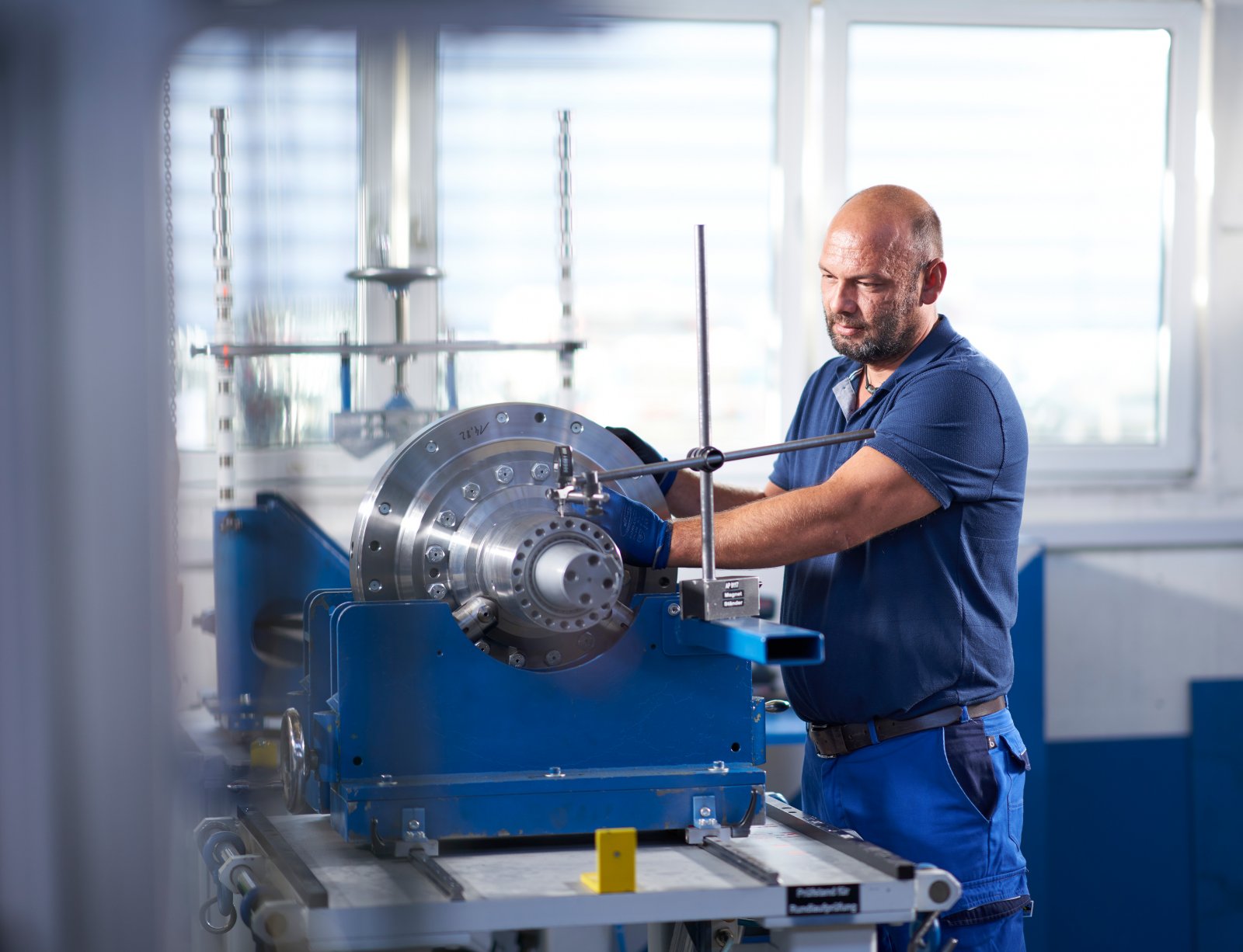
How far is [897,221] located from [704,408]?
1.85 feet

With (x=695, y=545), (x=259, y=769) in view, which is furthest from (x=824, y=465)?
(x=259, y=769)

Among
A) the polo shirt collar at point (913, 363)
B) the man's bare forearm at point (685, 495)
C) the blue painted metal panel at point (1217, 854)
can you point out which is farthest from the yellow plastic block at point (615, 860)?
the blue painted metal panel at point (1217, 854)

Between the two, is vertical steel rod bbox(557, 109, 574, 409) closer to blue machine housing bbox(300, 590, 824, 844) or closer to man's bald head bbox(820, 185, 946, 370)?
man's bald head bbox(820, 185, 946, 370)

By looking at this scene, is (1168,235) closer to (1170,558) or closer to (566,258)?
(1170,558)

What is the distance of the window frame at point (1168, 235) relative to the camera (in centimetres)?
315

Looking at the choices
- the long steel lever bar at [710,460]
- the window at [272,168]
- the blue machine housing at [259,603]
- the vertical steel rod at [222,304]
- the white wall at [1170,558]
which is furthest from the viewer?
the white wall at [1170,558]

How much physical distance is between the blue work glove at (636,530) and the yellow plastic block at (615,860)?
293mm

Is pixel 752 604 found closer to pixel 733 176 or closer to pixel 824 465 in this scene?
pixel 824 465

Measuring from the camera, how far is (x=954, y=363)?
1687 millimetres

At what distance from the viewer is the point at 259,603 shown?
1.83 meters

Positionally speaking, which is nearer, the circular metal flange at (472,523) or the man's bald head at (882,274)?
the circular metal flange at (472,523)

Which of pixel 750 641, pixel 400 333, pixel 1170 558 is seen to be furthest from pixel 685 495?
pixel 1170 558

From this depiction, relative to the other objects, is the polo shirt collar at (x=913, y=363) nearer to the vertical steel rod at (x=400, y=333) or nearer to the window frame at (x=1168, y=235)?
the vertical steel rod at (x=400, y=333)

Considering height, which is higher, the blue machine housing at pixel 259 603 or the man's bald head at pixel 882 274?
the man's bald head at pixel 882 274
